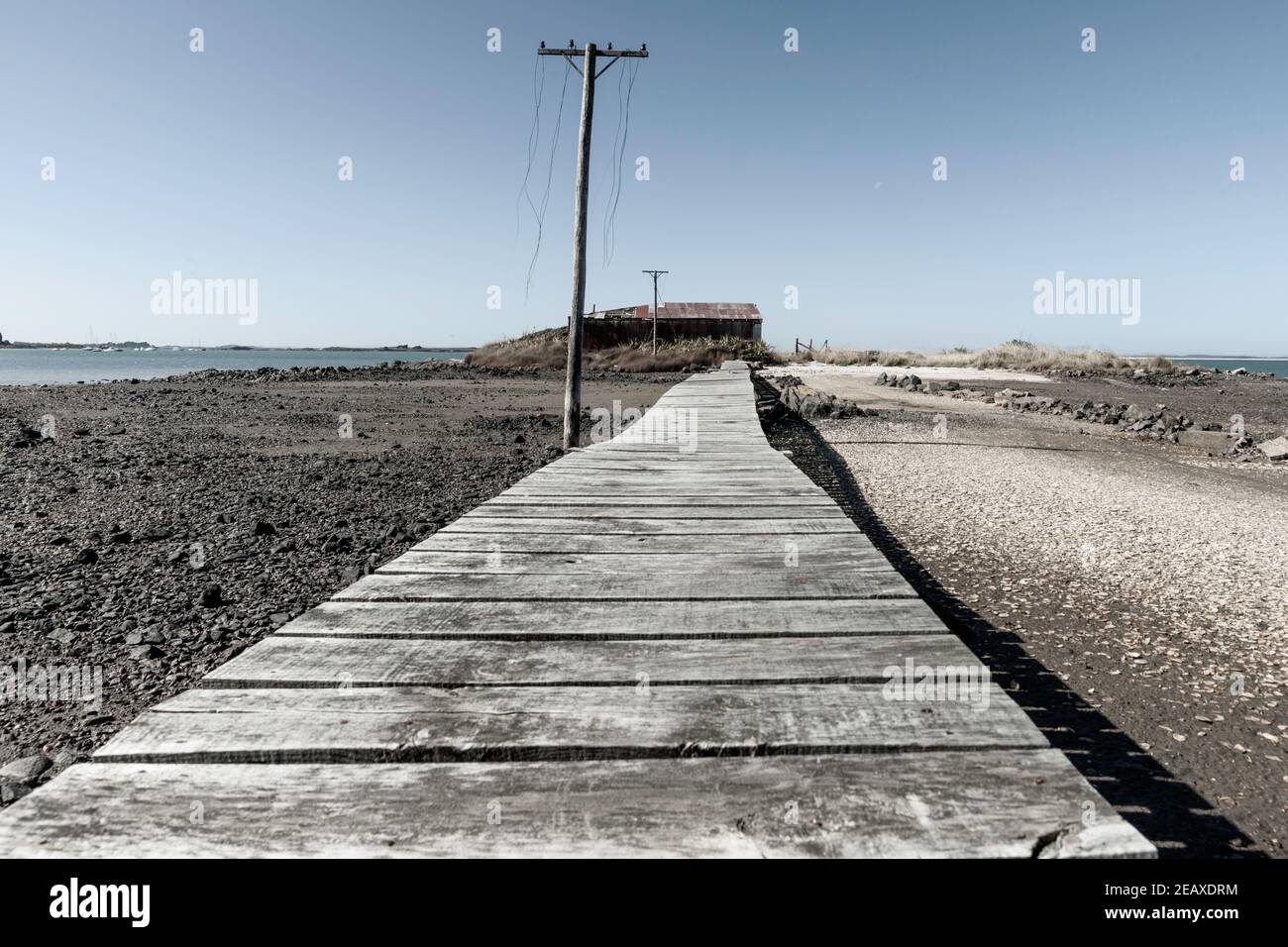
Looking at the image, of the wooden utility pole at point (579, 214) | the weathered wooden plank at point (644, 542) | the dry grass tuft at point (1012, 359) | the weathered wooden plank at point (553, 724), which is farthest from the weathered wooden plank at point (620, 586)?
the dry grass tuft at point (1012, 359)

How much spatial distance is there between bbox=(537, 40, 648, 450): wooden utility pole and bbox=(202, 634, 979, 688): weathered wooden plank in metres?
9.07

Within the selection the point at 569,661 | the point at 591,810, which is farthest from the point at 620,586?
the point at 591,810

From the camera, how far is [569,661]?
211 centimetres

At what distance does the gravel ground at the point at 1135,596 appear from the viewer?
118 inches

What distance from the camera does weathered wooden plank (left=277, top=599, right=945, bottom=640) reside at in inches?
90.5

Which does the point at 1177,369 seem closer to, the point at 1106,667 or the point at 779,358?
the point at 779,358

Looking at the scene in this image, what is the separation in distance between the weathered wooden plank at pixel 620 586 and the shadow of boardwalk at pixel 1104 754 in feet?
3.16

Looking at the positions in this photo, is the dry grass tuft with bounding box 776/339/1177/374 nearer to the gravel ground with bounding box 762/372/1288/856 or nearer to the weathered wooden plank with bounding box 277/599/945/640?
the gravel ground with bounding box 762/372/1288/856

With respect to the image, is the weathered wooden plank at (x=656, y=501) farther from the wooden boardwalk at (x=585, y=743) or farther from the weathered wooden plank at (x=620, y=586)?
the wooden boardwalk at (x=585, y=743)

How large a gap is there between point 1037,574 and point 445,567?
4.51m

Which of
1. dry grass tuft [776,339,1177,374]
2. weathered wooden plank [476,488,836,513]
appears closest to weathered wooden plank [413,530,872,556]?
weathered wooden plank [476,488,836,513]

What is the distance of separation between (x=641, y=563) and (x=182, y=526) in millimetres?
5200

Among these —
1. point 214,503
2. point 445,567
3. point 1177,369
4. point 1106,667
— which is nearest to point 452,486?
point 214,503
